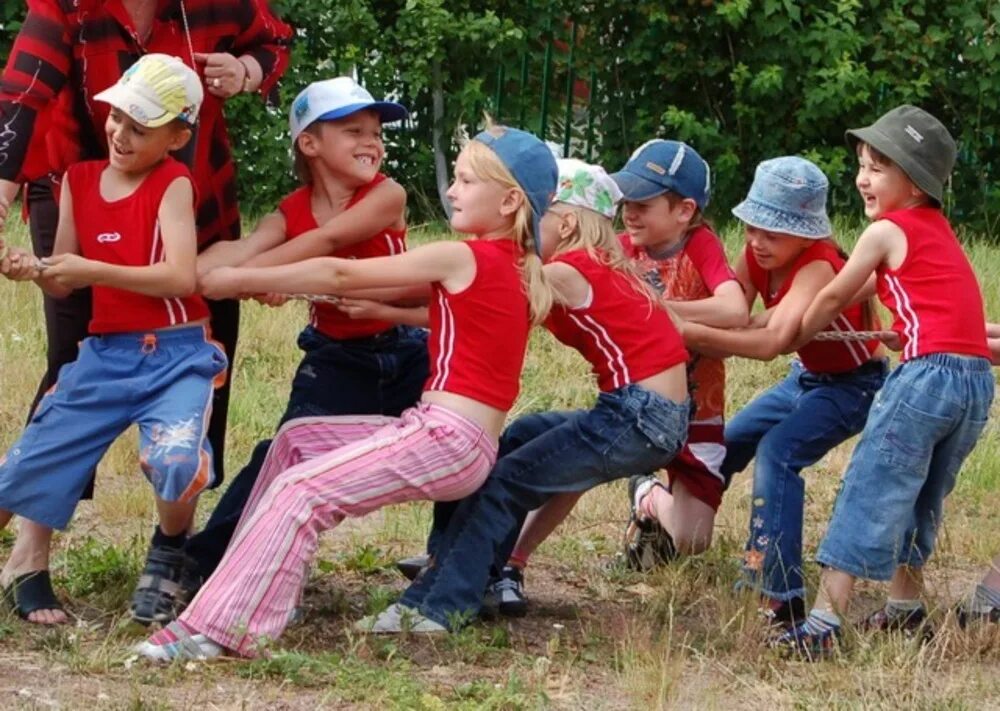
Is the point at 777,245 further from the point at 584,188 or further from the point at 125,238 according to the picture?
the point at 125,238

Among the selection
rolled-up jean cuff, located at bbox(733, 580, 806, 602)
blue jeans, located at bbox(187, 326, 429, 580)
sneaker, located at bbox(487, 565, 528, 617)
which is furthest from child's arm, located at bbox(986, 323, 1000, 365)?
blue jeans, located at bbox(187, 326, 429, 580)

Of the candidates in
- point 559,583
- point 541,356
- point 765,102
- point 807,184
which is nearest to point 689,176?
point 807,184

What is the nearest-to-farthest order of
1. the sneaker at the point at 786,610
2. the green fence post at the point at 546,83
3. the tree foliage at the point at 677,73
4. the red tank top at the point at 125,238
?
the red tank top at the point at 125,238 → the sneaker at the point at 786,610 → the tree foliage at the point at 677,73 → the green fence post at the point at 546,83

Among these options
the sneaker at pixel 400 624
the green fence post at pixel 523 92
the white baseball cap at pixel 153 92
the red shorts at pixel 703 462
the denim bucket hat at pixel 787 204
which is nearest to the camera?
the white baseball cap at pixel 153 92

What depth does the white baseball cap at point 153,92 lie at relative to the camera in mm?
Result: 5070

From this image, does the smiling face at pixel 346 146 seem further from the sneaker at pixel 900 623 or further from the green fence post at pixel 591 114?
the green fence post at pixel 591 114

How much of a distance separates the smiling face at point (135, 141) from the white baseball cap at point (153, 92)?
4cm

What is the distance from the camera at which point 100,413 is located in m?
5.23

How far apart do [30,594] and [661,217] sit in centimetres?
209

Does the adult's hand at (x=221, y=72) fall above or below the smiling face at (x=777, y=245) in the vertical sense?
above

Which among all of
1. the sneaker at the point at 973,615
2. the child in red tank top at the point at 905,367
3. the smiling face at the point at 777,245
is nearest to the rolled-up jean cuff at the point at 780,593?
the child in red tank top at the point at 905,367

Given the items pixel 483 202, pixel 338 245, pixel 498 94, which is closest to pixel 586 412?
pixel 483 202

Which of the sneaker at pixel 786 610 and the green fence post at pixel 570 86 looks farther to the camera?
the green fence post at pixel 570 86

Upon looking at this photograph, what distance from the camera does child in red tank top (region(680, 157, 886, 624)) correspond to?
18.6ft
